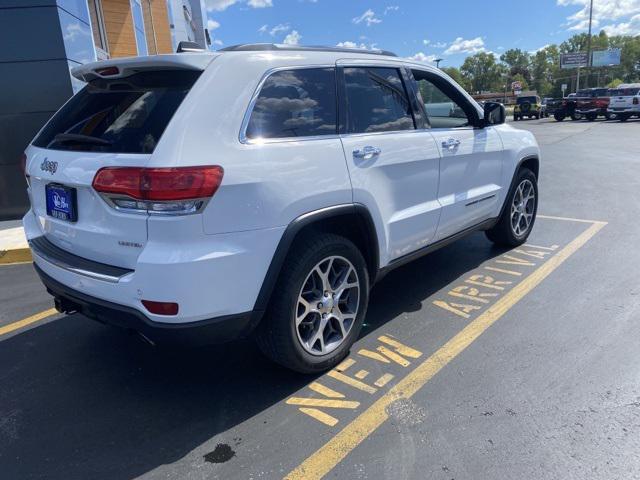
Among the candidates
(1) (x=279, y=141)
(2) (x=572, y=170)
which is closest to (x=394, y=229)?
(1) (x=279, y=141)

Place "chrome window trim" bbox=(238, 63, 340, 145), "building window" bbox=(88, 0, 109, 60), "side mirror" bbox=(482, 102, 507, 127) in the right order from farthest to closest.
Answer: "building window" bbox=(88, 0, 109, 60) < "side mirror" bbox=(482, 102, 507, 127) < "chrome window trim" bbox=(238, 63, 340, 145)

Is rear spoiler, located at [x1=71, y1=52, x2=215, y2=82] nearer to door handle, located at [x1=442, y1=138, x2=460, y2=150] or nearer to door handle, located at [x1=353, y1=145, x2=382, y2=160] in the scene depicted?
door handle, located at [x1=353, y1=145, x2=382, y2=160]

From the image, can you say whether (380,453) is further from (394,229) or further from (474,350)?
(394,229)

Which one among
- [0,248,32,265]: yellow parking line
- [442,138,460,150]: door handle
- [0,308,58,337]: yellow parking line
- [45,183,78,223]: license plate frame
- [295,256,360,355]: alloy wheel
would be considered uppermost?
[442,138,460,150]: door handle

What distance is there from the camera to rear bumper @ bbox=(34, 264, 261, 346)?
242 centimetres

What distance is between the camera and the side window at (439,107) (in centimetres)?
398

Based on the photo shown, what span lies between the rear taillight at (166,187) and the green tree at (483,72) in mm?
142051

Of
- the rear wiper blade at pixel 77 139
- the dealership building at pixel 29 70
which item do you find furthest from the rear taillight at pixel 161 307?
the dealership building at pixel 29 70

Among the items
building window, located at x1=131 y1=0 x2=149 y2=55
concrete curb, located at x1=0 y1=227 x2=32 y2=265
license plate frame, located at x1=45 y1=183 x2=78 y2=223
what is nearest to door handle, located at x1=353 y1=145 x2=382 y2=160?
license plate frame, located at x1=45 y1=183 x2=78 y2=223

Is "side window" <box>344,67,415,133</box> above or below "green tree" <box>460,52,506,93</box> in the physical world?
below

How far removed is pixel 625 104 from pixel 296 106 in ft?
105

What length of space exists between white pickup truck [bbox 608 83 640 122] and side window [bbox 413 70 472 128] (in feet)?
97.3

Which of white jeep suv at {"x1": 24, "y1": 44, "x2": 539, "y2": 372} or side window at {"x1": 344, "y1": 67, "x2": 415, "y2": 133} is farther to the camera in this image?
side window at {"x1": 344, "y1": 67, "x2": 415, "y2": 133}

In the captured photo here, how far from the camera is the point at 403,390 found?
9.68 ft
